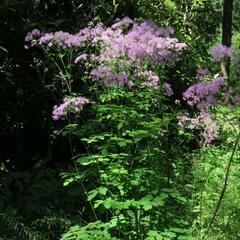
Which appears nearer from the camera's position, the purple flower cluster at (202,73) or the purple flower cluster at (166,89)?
the purple flower cluster at (202,73)

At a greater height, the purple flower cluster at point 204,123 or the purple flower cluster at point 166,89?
the purple flower cluster at point 166,89

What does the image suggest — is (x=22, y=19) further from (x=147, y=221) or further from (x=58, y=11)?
(x=147, y=221)

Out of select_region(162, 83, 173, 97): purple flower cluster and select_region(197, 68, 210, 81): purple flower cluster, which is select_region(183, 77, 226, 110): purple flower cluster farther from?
select_region(162, 83, 173, 97): purple flower cluster

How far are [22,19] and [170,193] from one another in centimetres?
332

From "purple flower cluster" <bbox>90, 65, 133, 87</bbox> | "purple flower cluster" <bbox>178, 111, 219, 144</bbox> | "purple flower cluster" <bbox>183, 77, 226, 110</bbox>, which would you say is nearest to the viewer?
"purple flower cluster" <bbox>183, 77, 226, 110</bbox>

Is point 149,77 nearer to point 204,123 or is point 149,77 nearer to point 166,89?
point 166,89

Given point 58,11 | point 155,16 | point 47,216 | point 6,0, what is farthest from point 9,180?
point 155,16

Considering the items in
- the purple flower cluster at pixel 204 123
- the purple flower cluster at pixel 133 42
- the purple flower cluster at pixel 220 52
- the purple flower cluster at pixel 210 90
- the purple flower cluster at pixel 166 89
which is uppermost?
the purple flower cluster at pixel 133 42

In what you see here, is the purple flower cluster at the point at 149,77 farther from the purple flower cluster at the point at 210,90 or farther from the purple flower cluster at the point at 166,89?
the purple flower cluster at the point at 210,90

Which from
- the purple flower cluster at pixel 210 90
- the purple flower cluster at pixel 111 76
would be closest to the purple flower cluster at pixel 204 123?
the purple flower cluster at pixel 210 90

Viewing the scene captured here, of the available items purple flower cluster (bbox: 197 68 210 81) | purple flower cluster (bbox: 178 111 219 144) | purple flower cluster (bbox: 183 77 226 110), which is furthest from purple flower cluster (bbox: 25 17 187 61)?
purple flower cluster (bbox: 178 111 219 144)

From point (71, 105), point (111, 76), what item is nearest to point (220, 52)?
point (111, 76)

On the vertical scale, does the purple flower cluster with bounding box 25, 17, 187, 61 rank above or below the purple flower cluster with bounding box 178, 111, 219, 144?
above

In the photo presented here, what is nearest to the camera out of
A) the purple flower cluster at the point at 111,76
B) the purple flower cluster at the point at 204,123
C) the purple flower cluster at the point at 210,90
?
the purple flower cluster at the point at 210,90
